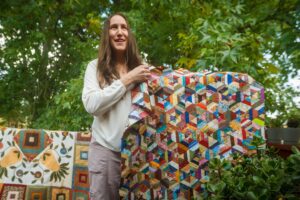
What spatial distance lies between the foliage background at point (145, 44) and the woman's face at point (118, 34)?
0.73 m

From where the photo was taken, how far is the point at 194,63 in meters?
2.31

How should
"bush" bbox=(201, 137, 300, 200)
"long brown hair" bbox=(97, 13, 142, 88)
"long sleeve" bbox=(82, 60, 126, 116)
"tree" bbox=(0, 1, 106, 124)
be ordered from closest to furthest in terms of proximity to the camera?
"bush" bbox=(201, 137, 300, 200)
"long sleeve" bbox=(82, 60, 126, 116)
"long brown hair" bbox=(97, 13, 142, 88)
"tree" bbox=(0, 1, 106, 124)

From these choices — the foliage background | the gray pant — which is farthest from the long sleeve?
the foliage background

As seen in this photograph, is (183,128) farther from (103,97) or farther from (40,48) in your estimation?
(40,48)


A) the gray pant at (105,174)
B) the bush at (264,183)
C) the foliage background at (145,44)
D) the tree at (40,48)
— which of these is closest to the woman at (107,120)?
the gray pant at (105,174)

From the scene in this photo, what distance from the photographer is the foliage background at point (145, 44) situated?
2.18 m

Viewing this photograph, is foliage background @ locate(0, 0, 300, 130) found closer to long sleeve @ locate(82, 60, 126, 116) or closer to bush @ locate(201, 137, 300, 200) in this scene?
long sleeve @ locate(82, 60, 126, 116)

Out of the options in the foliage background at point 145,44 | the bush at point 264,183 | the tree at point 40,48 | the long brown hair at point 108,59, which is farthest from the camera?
the tree at point 40,48

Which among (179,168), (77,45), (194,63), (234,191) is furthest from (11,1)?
(234,191)

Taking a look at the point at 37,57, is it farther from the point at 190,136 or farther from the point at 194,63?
the point at 190,136

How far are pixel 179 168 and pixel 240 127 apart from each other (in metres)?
0.27

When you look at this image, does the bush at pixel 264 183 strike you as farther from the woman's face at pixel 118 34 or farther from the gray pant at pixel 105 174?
the woman's face at pixel 118 34

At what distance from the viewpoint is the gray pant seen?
1.25m

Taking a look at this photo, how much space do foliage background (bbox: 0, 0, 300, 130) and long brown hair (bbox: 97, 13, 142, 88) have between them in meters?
0.71
